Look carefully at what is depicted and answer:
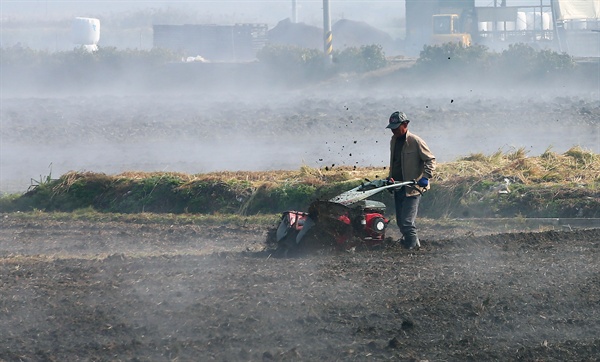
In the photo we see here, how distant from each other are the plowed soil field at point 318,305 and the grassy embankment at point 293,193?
3.52m

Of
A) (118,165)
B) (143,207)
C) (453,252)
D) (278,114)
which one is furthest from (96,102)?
(453,252)

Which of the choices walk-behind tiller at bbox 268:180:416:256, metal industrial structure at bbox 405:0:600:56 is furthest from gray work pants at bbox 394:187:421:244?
metal industrial structure at bbox 405:0:600:56

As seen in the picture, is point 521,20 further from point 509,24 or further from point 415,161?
point 415,161

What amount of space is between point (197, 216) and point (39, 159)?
1476 cm

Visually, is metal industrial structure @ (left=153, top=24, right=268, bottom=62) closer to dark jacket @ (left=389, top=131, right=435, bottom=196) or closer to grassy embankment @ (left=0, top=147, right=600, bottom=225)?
grassy embankment @ (left=0, top=147, right=600, bottom=225)

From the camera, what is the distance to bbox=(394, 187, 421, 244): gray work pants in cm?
1304

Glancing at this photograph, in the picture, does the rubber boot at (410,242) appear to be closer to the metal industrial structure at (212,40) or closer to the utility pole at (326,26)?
the utility pole at (326,26)

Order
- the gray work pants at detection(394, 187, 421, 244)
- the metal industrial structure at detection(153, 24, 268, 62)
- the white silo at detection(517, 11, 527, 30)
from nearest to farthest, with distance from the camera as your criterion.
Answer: the gray work pants at detection(394, 187, 421, 244) < the metal industrial structure at detection(153, 24, 268, 62) < the white silo at detection(517, 11, 527, 30)

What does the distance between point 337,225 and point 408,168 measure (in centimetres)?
133

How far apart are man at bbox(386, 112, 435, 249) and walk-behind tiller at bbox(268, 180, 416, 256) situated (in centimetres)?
22

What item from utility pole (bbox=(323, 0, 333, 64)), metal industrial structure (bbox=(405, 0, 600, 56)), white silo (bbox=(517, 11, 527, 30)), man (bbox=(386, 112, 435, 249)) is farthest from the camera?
white silo (bbox=(517, 11, 527, 30))

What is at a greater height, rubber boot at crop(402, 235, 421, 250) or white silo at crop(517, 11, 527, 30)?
white silo at crop(517, 11, 527, 30)

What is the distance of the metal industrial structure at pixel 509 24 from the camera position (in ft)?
164

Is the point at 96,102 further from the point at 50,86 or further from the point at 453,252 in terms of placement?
the point at 453,252
